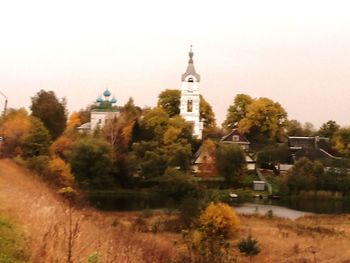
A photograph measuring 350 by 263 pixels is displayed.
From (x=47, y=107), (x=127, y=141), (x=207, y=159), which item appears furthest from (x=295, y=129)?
(x=47, y=107)

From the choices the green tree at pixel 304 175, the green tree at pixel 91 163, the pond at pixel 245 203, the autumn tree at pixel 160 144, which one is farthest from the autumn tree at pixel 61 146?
the green tree at pixel 304 175

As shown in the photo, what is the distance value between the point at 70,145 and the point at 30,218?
31617mm

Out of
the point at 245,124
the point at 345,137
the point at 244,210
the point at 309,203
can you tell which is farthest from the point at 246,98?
the point at 244,210

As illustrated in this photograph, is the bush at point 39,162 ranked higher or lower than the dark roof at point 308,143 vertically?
lower

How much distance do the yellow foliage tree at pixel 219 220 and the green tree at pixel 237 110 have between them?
121 feet

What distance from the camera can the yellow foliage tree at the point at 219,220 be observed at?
1989 centimetres

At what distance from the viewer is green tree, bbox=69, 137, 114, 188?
36281 millimetres

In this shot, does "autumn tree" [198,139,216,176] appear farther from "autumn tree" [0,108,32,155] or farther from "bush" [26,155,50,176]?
"bush" [26,155,50,176]

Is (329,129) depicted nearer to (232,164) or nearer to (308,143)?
(308,143)

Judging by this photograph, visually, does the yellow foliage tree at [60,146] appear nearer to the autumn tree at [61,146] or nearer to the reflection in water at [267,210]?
the autumn tree at [61,146]

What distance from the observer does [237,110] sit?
57.9 metres

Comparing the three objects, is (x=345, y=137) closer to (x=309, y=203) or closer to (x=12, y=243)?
(x=309, y=203)

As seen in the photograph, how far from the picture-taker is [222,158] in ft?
136

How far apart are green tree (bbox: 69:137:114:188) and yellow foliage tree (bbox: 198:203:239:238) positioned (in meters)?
17.3
